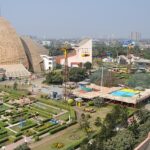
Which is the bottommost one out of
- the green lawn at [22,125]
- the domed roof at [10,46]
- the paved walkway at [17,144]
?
the paved walkway at [17,144]

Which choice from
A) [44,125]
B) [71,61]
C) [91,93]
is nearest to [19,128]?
[44,125]

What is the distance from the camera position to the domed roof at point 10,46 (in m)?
63.9

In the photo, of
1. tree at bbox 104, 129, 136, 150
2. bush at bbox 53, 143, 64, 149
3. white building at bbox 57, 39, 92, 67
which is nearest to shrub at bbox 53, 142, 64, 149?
bush at bbox 53, 143, 64, 149

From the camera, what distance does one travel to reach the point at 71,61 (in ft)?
272

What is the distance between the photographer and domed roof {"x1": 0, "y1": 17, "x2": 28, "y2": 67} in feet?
210

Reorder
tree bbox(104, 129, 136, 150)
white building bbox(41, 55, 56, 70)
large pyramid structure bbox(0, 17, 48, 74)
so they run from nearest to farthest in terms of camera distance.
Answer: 1. tree bbox(104, 129, 136, 150)
2. large pyramid structure bbox(0, 17, 48, 74)
3. white building bbox(41, 55, 56, 70)

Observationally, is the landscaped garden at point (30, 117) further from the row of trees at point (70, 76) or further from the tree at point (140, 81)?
the tree at point (140, 81)

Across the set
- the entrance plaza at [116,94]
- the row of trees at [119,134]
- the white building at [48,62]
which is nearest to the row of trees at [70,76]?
the entrance plaza at [116,94]

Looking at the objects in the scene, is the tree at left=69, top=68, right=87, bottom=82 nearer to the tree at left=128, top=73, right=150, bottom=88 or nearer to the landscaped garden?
the tree at left=128, top=73, right=150, bottom=88

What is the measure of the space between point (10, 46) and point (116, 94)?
107ft

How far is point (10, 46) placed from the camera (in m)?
64.8

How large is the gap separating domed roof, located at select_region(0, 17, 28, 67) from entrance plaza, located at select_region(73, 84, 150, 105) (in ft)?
86.4

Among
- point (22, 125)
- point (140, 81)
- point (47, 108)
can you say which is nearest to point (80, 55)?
point (140, 81)

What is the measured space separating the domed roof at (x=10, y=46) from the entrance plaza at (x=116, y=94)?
86.4 feet
